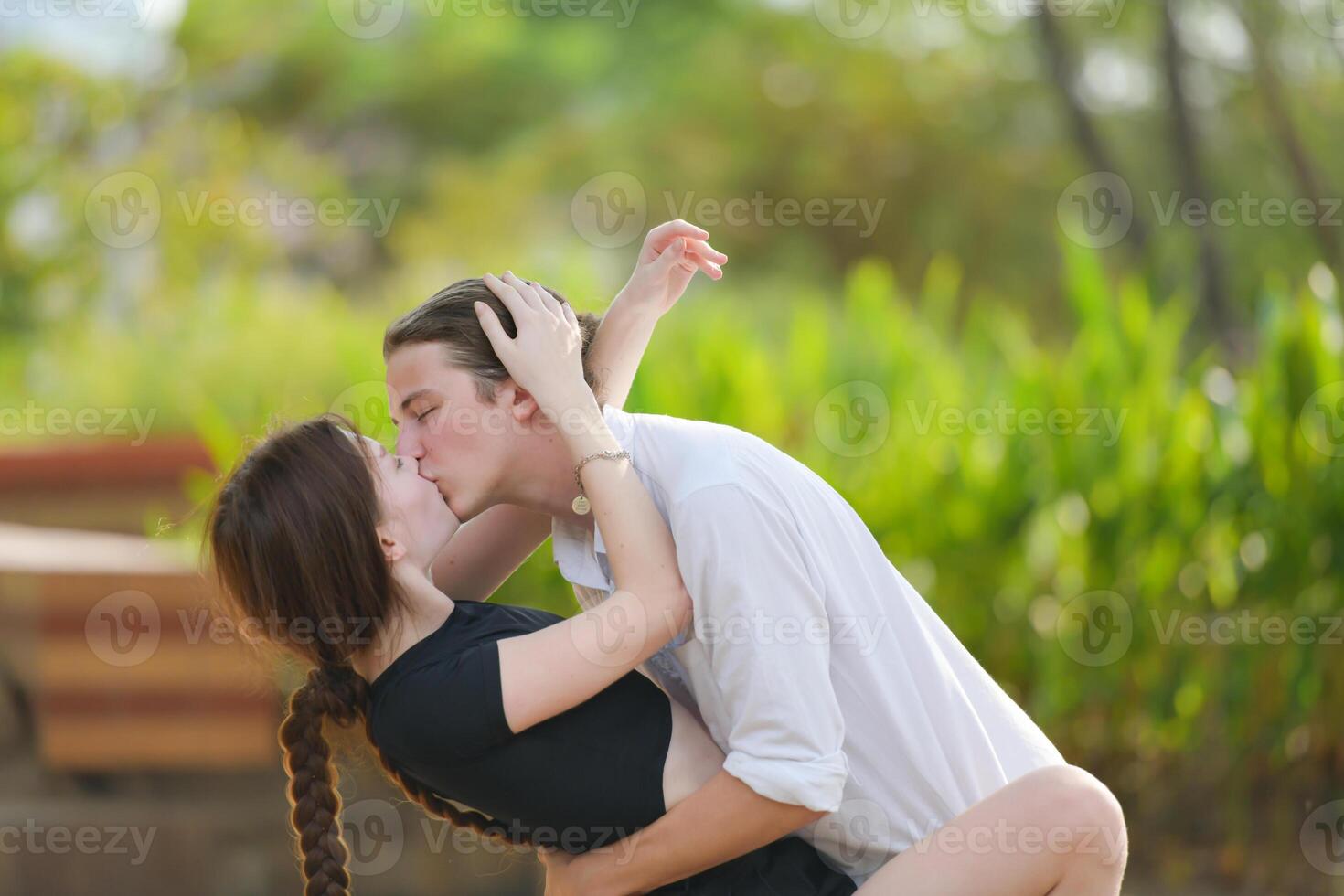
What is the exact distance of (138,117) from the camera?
10664mm

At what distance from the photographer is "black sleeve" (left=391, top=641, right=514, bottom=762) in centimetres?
160

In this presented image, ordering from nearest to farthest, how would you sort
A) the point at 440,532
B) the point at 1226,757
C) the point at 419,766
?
the point at 419,766, the point at 440,532, the point at 1226,757

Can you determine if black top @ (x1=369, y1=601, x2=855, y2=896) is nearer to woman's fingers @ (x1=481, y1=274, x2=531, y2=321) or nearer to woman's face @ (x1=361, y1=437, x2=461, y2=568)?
woman's face @ (x1=361, y1=437, x2=461, y2=568)

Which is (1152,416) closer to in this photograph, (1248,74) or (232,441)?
(232,441)

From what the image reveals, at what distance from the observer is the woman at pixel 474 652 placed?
5.29 ft

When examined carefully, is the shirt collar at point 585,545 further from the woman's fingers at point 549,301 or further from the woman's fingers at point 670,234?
the woman's fingers at point 670,234

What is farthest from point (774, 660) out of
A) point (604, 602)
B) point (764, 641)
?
point (604, 602)

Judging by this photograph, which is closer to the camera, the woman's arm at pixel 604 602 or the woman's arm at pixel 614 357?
the woman's arm at pixel 604 602

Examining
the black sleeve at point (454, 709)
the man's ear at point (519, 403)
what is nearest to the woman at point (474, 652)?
the black sleeve at point (454, 709)

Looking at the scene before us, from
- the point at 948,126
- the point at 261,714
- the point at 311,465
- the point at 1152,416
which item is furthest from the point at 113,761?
the point at 948,126

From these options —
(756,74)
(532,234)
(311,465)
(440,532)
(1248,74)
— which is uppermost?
(756,74)

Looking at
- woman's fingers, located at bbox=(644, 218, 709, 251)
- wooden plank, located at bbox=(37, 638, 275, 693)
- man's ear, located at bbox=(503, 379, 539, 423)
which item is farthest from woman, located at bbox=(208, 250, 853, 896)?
wooden plank, located at bbox=(37, 638, 275, 693)

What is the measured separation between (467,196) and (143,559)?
11.8 m

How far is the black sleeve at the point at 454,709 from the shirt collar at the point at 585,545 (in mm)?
227
